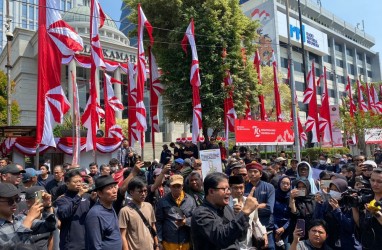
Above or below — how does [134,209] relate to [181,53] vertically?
below

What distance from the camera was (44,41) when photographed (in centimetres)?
848

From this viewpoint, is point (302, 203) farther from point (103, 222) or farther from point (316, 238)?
point (103, 222)

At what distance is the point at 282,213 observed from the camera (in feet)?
17.8

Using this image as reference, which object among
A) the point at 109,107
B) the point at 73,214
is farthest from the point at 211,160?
the point at 109,107

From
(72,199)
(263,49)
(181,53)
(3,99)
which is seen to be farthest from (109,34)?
(72,199)

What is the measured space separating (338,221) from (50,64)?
7106mm

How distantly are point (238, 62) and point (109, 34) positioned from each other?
32811 mm

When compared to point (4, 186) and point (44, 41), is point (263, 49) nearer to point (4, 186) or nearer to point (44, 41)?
point (44, 41)

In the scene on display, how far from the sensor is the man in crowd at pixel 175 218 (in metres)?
4.61

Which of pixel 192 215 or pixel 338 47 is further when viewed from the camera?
pixel 338 47

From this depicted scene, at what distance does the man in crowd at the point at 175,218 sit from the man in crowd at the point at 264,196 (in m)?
0.98

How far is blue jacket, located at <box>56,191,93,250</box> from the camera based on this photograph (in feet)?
13.9

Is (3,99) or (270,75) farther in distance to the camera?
(270,75)

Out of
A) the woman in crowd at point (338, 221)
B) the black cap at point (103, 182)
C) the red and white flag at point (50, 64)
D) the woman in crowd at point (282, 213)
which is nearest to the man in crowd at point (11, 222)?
the black cap at point (103, 182)
